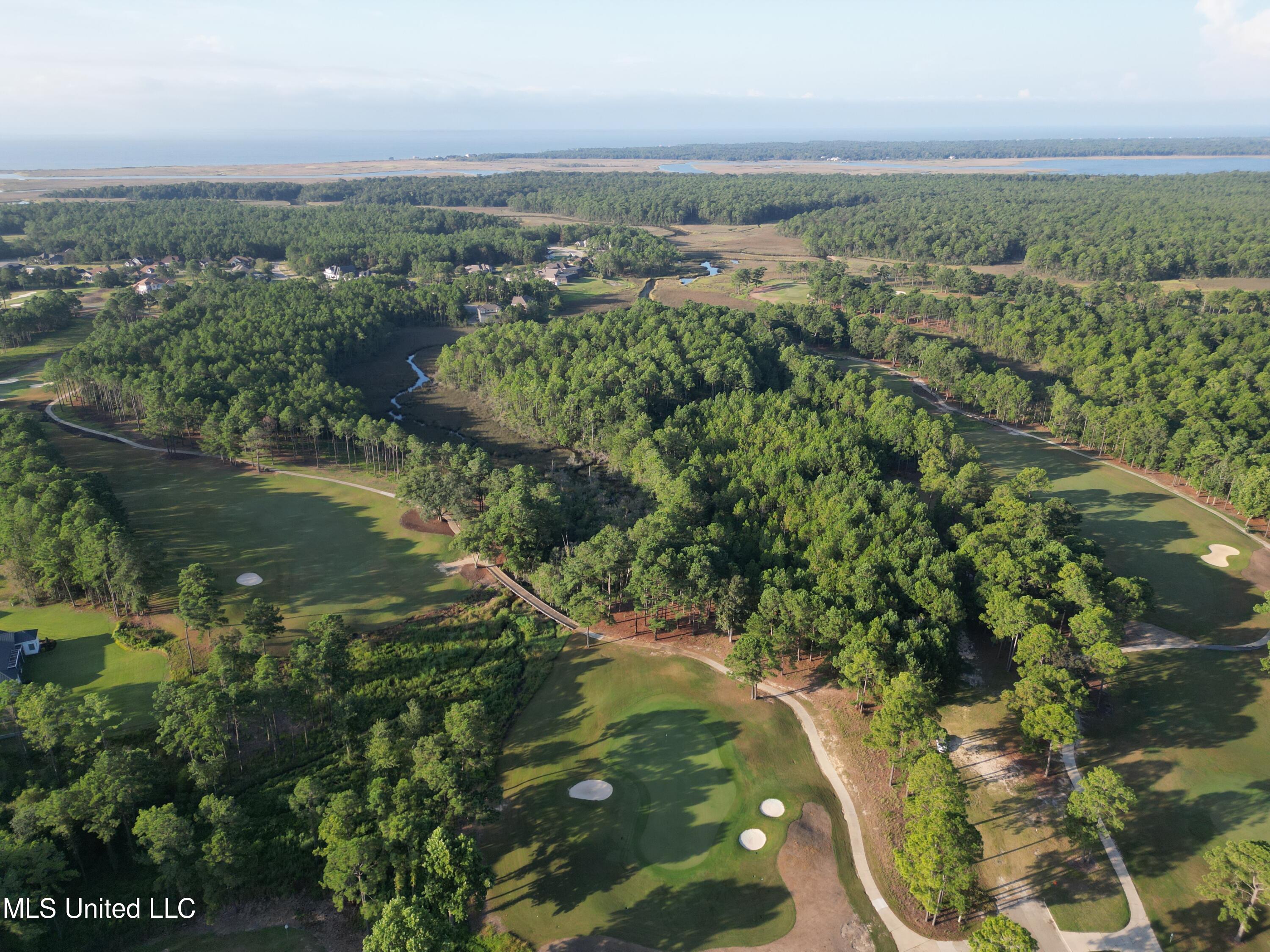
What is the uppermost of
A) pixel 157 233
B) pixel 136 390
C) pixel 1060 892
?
pixel 157 233

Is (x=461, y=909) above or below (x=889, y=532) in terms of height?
below

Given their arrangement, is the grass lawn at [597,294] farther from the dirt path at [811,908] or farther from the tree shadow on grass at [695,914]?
the tree shadow on grass at [695,914]

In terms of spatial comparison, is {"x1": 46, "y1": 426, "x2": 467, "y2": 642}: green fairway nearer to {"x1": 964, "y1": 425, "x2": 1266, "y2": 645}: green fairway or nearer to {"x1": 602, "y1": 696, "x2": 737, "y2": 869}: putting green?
{"x1": 602, "y1": 696, "x2": 737, "y2": 869}: putting green

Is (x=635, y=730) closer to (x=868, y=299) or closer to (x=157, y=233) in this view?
(x=868, y=299)

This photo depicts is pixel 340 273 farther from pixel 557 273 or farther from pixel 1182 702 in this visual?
pixel 1182 702

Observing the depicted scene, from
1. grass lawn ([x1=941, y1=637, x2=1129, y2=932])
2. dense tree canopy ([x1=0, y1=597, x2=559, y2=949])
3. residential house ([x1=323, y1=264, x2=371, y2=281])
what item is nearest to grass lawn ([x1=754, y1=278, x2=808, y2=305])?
residential house ([x1=323, y1=264, x2=371, y2=281])

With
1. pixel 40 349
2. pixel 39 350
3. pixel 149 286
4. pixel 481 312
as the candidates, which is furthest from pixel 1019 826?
pixel 149 286

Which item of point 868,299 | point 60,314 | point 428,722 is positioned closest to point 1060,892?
point 428,722
